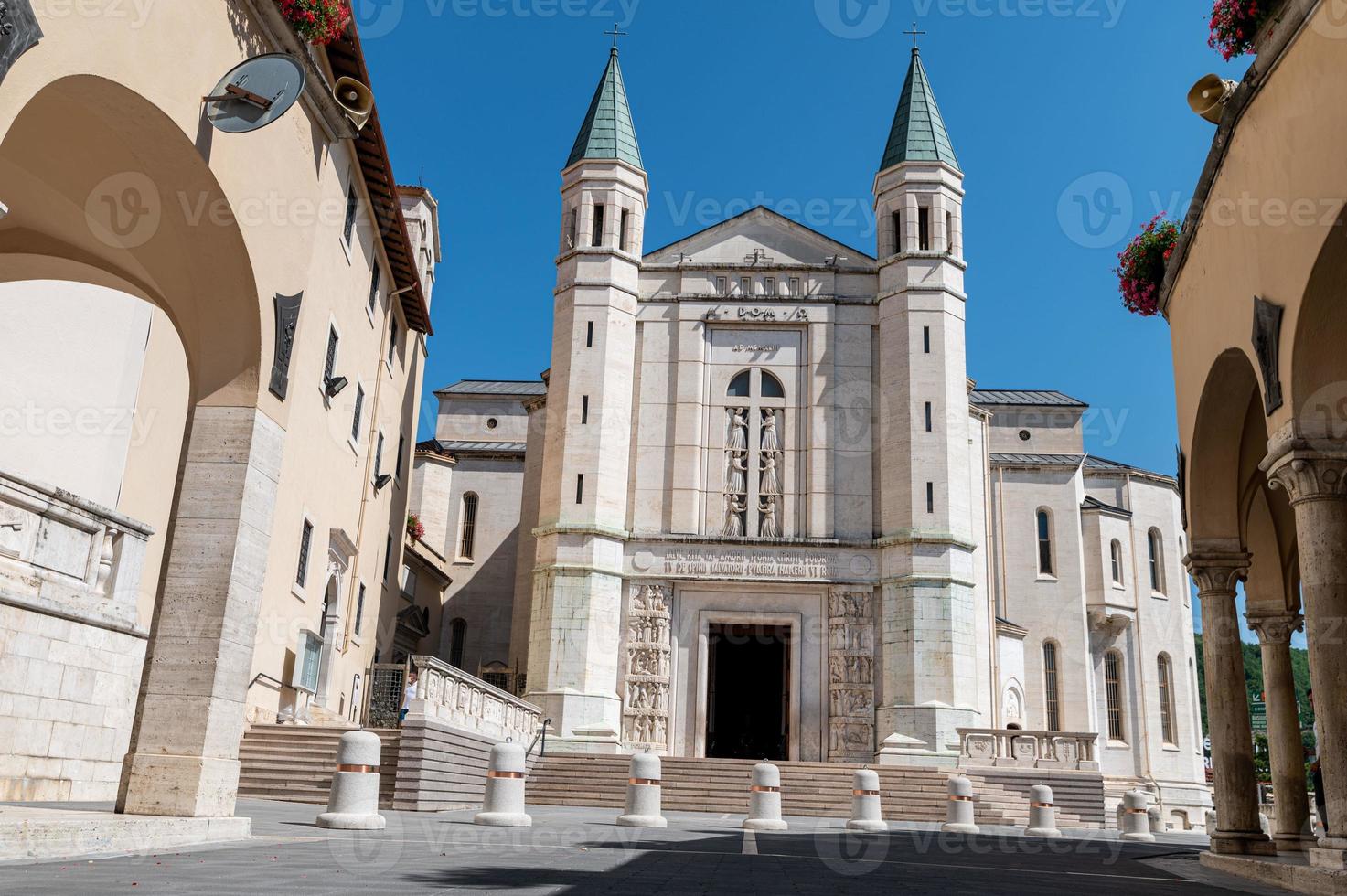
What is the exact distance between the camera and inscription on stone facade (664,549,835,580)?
32.0m

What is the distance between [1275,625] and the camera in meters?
14.2

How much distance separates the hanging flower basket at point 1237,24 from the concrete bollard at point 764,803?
471 inches

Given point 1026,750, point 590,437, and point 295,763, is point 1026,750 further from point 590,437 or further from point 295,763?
point 295,763

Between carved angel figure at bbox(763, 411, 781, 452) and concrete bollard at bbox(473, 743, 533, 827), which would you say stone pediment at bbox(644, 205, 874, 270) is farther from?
concrete bollard at bbox(473, 743, 533, 827)

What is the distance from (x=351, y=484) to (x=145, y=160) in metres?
17.5

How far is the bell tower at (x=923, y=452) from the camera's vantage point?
98.7ft

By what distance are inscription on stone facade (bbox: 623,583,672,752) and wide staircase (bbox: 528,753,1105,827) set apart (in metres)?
4.65

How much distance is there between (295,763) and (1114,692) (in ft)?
112

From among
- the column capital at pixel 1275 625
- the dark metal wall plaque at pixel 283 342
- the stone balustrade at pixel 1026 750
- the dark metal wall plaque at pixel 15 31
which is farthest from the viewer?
the stone balustrade at pixel 1026 750

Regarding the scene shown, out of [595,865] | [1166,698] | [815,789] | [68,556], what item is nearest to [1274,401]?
[595,865]

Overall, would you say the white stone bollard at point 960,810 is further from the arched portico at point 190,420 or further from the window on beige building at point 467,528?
the window on beige building at point 467,528

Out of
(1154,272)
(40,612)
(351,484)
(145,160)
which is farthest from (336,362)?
(1154,272)

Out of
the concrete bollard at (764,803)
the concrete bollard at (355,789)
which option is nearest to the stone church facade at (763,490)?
the concrete bollard at (764,803)

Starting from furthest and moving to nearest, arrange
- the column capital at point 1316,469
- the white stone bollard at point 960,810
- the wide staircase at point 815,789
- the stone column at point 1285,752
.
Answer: the wide staircase at point 815,789 < the white stone bollard at point 960,810 < the stone column at point 1285,752 < the column capital at point 1316,469
